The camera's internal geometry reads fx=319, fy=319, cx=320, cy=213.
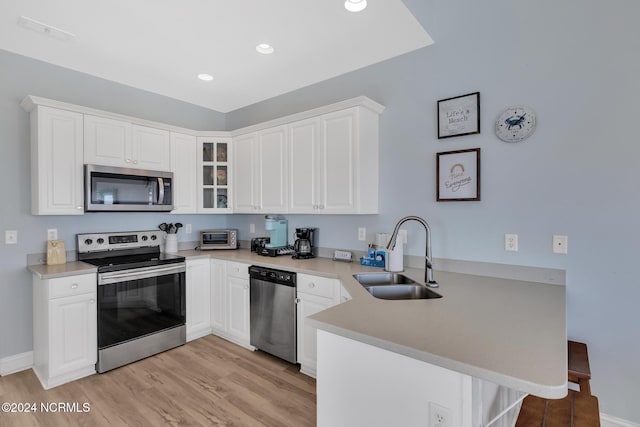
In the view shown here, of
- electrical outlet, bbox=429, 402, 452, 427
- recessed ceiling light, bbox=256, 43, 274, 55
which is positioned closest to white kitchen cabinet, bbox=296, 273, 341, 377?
electrical outlet, bbox=429, 402, 452, 427

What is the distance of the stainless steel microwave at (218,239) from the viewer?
3.70 m

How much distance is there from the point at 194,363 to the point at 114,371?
63 cm

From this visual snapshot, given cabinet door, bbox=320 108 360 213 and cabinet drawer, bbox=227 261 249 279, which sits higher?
cabinet door, bbox=320 108 360 213

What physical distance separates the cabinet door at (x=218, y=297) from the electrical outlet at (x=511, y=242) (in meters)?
2.53

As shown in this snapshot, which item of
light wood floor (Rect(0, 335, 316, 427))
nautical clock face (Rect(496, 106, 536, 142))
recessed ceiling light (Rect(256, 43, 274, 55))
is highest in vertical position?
recessed ceiling light (Rect(256, 43, 274, 55))

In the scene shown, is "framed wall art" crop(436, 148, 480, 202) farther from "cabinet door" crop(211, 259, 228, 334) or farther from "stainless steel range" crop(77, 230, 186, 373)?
"stainless steel range" crop(77, 230, 186, 373)

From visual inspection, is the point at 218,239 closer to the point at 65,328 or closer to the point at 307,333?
the point at 65,328

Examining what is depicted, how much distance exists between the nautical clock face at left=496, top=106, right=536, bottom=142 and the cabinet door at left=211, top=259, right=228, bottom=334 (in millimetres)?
2717

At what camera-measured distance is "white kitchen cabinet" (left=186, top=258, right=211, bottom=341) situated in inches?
127

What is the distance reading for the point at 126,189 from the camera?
10.00ft

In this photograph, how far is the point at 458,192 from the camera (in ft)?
7.84

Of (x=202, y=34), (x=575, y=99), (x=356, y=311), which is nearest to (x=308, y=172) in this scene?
(x=202, y=34)

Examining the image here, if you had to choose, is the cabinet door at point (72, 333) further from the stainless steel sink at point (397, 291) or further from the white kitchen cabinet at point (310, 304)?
the stainless steel sink at point (397, 291)

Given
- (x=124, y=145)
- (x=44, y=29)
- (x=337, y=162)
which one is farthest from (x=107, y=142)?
(x=337, y=162)
